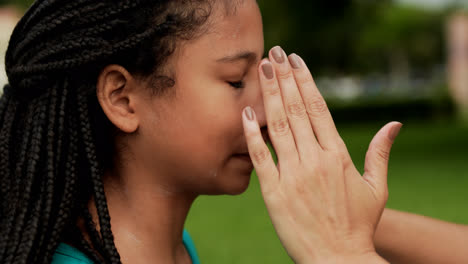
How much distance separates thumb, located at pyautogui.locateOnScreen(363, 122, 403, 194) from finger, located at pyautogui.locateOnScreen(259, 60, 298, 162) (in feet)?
1.02

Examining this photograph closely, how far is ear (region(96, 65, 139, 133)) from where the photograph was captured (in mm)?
2209

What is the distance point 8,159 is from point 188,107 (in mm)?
674

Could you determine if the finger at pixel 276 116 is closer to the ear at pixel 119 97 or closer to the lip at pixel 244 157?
the lip at pixel 244 157

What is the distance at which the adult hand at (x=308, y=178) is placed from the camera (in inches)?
79.0

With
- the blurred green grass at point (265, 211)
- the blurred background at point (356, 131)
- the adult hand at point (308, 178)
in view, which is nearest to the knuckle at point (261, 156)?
the adult hand at point (308, 178)

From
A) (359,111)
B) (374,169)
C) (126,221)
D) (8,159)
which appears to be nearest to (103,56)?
(8,159)

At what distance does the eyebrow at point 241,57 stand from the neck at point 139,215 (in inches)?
21.8

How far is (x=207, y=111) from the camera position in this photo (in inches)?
85.1

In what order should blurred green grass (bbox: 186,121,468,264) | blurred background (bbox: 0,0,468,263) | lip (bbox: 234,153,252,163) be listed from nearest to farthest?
lip (bbox: 234,153,252,163)
blurred green grass (bbox: 186,121,468,264)
blurred background (bbox: 0,0,468,263)


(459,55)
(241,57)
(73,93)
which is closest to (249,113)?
(241,57)

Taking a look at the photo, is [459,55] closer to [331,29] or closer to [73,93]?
[331,29]

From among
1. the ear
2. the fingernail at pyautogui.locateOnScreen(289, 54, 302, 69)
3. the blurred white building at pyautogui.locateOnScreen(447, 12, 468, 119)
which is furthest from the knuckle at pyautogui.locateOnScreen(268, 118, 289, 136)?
the blurred white building at pyautogui.locateOnScreen(447, 12, 468, 119)

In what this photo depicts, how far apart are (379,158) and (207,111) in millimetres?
656

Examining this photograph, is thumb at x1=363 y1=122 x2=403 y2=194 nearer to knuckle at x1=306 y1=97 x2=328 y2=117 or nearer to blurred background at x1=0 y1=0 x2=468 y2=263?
knuckle at x1=306 y1=97 x2=328 y2=117
